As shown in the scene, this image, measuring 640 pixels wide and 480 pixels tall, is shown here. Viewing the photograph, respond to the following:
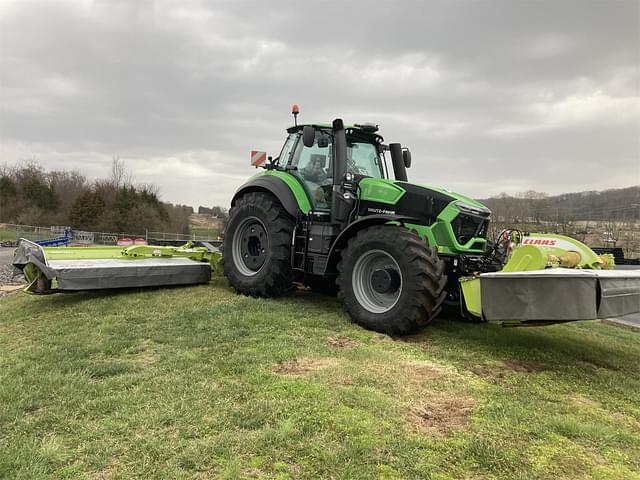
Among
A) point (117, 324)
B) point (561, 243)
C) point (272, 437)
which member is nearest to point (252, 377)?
point (272, 437)

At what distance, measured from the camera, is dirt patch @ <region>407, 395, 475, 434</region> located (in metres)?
2.96

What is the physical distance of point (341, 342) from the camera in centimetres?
474

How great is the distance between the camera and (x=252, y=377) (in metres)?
3.62

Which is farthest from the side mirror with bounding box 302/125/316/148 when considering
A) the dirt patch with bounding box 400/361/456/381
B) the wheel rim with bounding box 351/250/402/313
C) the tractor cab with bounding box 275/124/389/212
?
the dirt patch with bounding box 400/361/456/381

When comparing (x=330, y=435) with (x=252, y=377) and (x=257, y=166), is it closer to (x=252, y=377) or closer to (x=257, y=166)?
(x=252, y=377)

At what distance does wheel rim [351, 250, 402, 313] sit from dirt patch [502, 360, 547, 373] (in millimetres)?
1325

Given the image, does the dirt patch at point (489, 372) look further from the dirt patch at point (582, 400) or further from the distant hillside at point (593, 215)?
the distant hillside at point (593, 215)

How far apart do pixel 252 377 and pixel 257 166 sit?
15.6 ft

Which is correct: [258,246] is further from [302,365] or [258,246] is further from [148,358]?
[302,365]

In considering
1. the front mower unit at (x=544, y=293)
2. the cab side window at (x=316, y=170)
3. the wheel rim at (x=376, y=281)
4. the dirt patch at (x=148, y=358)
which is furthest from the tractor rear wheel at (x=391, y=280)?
the dirt patch at (x=148, y=358)

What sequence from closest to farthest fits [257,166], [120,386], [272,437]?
→ [272,437], [120,386], [257,166]

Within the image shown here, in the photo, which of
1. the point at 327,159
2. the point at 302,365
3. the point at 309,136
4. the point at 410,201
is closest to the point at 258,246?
the point at 327,159

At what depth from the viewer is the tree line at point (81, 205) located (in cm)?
4791

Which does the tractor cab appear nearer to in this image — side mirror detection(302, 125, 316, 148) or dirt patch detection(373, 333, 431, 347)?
side mirror detection(302, 125, 316, 148)
